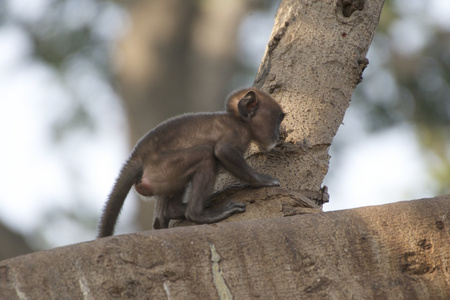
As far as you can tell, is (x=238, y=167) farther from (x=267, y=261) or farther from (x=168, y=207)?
(x=267, y=261)

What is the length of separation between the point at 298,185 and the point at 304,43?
37.2 inches

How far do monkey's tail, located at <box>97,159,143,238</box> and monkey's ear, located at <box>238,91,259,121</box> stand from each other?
74cm

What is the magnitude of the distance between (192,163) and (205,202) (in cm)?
24

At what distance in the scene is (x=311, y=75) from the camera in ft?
15.2

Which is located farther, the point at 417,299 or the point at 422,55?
the point at 422,55

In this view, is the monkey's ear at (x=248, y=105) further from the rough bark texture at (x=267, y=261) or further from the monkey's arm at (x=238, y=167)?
the rough bark texture at (x=267, y=261)

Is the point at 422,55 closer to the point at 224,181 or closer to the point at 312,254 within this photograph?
the point at 224,181

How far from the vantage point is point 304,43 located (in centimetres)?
476

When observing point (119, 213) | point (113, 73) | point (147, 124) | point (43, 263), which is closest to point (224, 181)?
point (119, 213)

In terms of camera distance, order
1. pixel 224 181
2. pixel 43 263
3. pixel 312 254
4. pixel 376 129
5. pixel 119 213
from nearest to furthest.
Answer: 1. pixel 43 263
2. pixel 312 254
3. pixel 119 213
4. pixel 224 181
5. pixel 376 129

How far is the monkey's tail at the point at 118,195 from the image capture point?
13.7ft

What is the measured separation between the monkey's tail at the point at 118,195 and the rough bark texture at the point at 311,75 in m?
0.52

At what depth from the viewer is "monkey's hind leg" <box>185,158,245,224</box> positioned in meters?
4.02

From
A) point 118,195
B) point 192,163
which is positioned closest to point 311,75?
point 192,163
